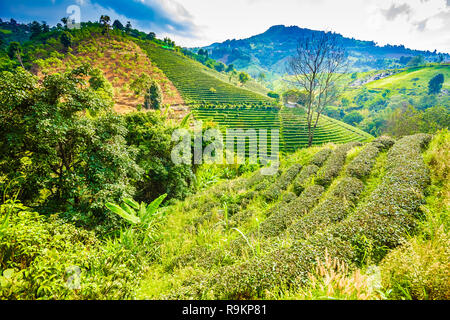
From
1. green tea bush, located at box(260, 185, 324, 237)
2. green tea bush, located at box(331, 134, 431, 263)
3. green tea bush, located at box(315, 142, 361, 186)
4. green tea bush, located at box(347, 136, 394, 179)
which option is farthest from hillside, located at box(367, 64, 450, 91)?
green tea bush, located at box(260, 185, 324, 237)

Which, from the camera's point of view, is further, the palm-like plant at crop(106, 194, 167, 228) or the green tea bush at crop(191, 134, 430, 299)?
the palm-like plant at crop(106, 194, 167, 228)

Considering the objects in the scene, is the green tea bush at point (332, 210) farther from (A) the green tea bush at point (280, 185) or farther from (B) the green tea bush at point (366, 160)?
(A) the green tea bush at point (280, 185)

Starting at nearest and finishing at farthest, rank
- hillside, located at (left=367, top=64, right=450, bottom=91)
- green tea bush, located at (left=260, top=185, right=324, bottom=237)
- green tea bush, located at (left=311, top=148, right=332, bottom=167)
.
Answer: green tea bush, located at (left=260, top=185, right=324, bottom=237) < green tea bush, located at (left=311, top=148, right=332, bottom=167) < hillside, located at (left=367, top=64, right=450, bottom=91)

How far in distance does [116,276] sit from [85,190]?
10.5 feet

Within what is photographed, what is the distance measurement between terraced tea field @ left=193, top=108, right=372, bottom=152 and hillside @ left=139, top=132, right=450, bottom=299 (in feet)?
98.7

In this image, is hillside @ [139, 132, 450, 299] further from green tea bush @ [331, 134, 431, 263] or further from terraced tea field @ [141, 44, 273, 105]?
terraced tea field @ [141, 44, 273, 105]

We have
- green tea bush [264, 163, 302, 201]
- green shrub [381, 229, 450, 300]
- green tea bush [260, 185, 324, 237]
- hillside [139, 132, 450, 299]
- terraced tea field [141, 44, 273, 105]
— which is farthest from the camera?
terraced tea field [141, 44, 273, 105]

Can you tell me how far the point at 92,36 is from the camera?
51.9 m

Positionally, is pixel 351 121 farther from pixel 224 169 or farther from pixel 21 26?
pixel 21 26

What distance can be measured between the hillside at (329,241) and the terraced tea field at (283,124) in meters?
30.1

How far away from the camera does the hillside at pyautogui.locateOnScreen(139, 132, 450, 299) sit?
227 cm

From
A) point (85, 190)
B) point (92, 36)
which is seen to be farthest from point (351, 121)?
point (92, 36)

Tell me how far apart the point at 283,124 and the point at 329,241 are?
4375 centimetres

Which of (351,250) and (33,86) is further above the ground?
(33,86)
